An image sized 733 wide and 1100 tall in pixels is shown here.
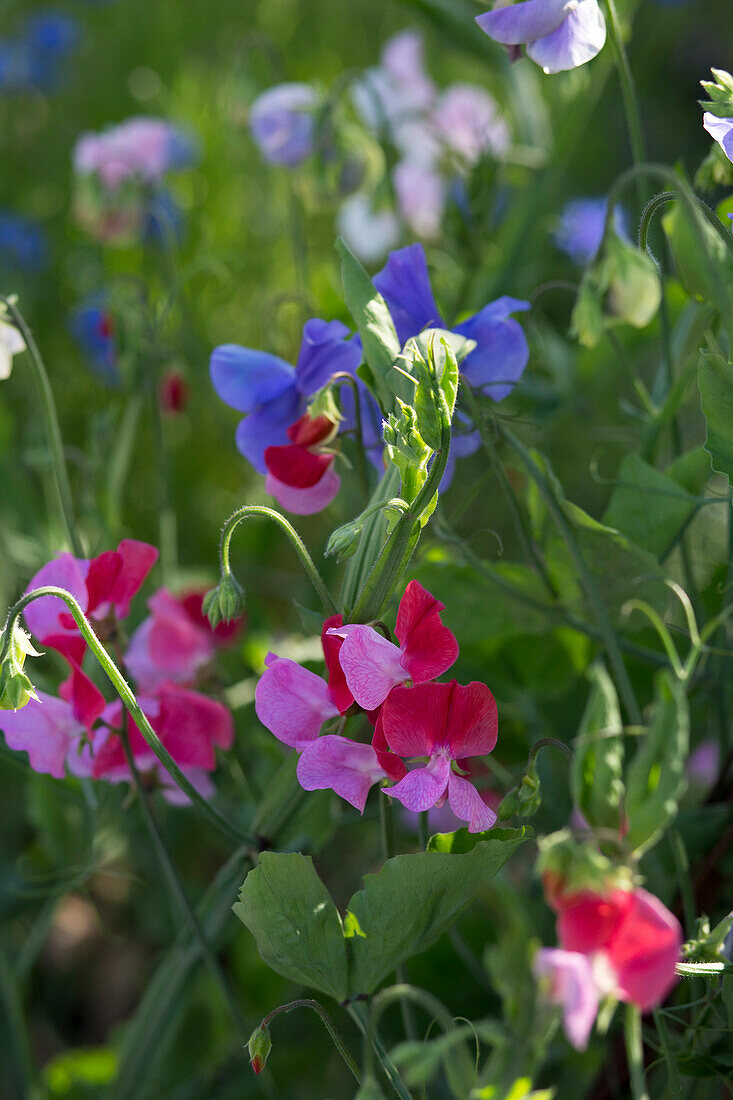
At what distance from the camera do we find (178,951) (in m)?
0.62

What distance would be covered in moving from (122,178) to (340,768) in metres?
0.82

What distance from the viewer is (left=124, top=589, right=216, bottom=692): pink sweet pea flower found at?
2.14 feet

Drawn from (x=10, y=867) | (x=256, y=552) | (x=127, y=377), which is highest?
(x=127, y=377)

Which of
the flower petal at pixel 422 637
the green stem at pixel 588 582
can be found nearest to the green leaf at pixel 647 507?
the green stem at pixel 588 582

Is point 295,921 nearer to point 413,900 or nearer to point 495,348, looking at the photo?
point 413,900

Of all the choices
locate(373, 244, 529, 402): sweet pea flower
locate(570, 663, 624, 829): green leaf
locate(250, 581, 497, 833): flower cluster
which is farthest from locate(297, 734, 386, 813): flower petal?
locate(373, 244, 529, 402): sweet pea flower

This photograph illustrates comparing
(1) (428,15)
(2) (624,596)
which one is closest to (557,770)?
(2) (624,596)

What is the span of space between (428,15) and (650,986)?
876mm

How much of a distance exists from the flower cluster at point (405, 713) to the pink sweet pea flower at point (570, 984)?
0.10 metres

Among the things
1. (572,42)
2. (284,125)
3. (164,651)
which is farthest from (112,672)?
(284,125)

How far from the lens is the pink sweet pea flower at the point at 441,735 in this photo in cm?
40

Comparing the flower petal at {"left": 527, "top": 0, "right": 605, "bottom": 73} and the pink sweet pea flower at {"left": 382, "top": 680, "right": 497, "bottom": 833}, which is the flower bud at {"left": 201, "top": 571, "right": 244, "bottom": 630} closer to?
the pink sweet pea flower at {"left": 382, "top": 680, "right": 497, "bottom": 833}

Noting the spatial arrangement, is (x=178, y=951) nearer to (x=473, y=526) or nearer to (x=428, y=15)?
(x=473, y=526)

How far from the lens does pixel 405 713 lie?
40 cm
